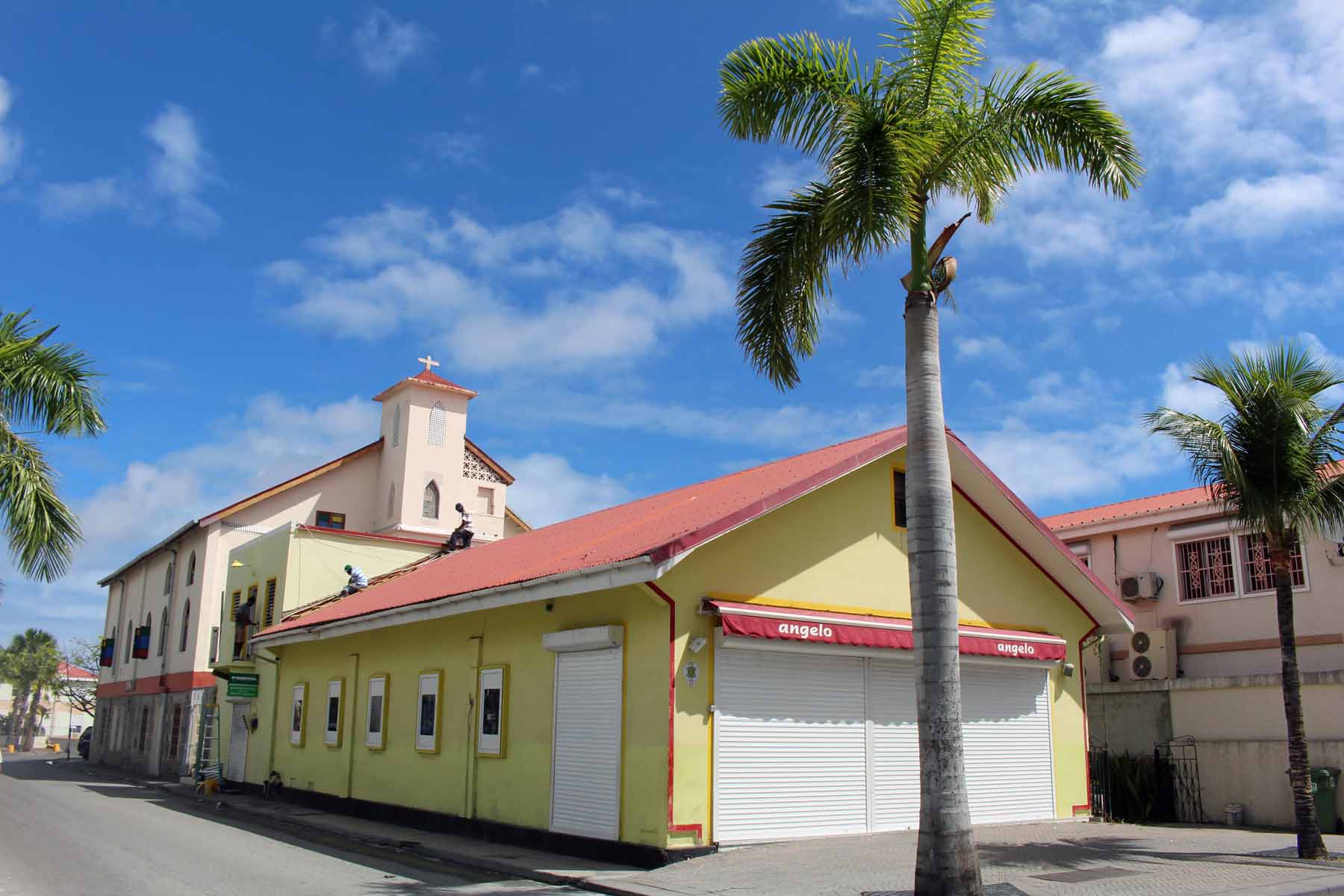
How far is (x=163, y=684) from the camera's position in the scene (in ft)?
122

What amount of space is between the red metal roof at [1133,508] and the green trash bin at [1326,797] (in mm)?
6059

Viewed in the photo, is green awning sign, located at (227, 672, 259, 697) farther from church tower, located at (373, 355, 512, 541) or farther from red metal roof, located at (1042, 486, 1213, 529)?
red metal roof, located at (1042, 486, 1213, 529)

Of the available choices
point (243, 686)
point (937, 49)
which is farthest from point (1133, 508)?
point (243, 686)

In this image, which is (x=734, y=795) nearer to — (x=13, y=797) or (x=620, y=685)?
(x=620, y=685)

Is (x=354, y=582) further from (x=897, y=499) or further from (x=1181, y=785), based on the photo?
(x=1181, y=785)

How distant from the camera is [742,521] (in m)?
12.9

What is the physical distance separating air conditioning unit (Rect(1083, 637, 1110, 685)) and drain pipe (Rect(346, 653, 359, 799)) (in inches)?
580

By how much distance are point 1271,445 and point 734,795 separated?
7.94m

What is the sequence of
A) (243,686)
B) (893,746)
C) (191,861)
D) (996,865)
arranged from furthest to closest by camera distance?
(243,686)
(893,746)
(191,861)
(996,865)

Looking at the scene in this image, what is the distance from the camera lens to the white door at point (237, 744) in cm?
2653

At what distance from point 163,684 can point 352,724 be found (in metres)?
21.0

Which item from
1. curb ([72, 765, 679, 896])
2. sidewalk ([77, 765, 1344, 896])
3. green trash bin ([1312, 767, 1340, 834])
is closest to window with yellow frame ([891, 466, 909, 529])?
sidewalk ([77, 765, 1344, 896])

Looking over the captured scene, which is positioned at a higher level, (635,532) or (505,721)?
(635,532)

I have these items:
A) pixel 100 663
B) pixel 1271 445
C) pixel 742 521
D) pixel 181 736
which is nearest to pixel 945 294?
pixel 742 521
